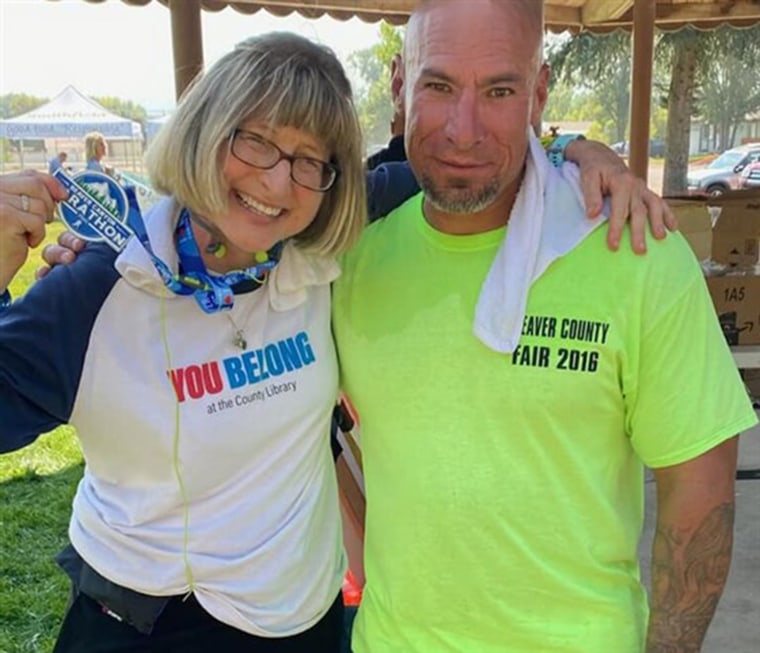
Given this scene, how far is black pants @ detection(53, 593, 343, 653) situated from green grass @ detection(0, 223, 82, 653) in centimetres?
119

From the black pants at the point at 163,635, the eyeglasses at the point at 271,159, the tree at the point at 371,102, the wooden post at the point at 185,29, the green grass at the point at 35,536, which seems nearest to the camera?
the eyeglasses at the point at 271,159

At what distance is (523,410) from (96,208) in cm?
75

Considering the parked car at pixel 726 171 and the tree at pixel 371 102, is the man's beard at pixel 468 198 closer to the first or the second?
the tree at pixel 371 102

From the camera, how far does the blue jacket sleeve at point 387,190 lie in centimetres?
170

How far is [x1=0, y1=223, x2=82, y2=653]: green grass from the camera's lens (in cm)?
314

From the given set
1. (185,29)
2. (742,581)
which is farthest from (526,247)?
(185,29)

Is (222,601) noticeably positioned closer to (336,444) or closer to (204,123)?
(336,444)

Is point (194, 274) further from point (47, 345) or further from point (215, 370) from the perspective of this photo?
point (47, 345)

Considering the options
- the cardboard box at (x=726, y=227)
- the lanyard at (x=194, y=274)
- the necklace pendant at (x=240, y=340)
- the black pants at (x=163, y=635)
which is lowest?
the black pants at (x=163, y=635)

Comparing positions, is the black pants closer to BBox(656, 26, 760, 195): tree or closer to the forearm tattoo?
the forearm tattoo

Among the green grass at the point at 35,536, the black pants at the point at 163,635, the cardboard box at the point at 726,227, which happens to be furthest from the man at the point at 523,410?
the cardboard box at the point at 726,227

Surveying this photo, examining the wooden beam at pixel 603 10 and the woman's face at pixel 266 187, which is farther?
the wooden beam at pixel 603 10

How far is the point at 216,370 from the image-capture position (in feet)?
4.50

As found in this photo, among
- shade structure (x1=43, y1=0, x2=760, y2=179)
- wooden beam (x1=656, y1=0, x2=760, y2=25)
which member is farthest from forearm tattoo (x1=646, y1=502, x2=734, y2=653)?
wooden beam (x1=656, y1=0, x2=760, y2=25)
